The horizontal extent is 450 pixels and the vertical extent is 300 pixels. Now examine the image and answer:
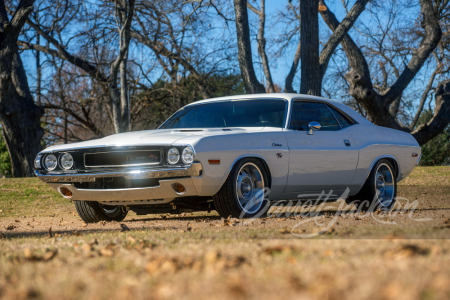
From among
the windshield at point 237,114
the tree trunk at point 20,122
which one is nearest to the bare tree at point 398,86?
the windshield at point 237,114

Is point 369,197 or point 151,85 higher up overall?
point 151,85

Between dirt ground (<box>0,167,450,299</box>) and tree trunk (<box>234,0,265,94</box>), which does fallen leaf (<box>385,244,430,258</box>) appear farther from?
tree trunk (<box>234,0,265,94</box>)

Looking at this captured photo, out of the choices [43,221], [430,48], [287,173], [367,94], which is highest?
[430,48]

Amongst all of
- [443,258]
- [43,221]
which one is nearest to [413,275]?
[443,258]

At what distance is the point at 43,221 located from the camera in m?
9.75

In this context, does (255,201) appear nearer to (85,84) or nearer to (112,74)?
(112,74)

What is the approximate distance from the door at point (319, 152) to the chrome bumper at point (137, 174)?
148 cm

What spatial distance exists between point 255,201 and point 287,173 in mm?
561

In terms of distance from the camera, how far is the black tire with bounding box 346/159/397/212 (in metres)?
9.05

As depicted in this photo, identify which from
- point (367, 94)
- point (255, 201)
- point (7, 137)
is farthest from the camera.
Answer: point (7, 137)

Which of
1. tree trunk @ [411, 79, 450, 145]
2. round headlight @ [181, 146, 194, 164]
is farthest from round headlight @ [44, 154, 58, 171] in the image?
tree trunk @ [411, 79, 450, 145]

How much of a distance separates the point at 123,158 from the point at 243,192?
55.0 inches

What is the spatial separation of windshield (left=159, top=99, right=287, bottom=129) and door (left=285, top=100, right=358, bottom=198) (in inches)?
8.5

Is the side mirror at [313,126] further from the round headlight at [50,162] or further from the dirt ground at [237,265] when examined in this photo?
the round headlight at [50,162]
